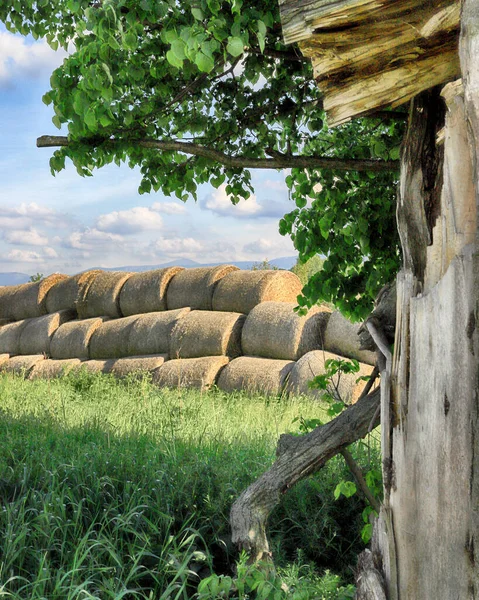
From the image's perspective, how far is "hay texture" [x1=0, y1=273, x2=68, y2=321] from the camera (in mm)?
14391

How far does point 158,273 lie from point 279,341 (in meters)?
3.58

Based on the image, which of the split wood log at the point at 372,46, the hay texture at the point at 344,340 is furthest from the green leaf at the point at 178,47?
the hay texture at the point at 344,340

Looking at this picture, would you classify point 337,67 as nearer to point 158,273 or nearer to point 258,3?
point 258,3

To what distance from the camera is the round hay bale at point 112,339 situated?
38.8 feet

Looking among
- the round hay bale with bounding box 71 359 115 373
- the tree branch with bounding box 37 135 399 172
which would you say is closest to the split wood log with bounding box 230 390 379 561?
the tree branch with bounding box 37 135 399 172

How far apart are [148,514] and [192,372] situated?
5.92 meters

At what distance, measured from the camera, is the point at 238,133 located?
3844 mm

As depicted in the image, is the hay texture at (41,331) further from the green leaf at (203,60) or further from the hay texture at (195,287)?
the green leaf at (203,60)

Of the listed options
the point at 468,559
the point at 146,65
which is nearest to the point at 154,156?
the point at 146,65

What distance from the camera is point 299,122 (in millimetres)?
3852

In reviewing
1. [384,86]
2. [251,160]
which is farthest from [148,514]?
[384,86]

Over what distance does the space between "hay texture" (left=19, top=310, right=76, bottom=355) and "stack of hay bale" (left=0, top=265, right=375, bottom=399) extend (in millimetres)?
22

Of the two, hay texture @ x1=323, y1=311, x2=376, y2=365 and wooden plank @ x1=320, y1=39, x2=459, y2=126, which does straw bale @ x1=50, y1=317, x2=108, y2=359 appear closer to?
hay texture @ x1=323, y1=311, x2=376, y2=365

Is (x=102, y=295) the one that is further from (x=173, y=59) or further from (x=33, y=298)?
(x=173, y=59)
